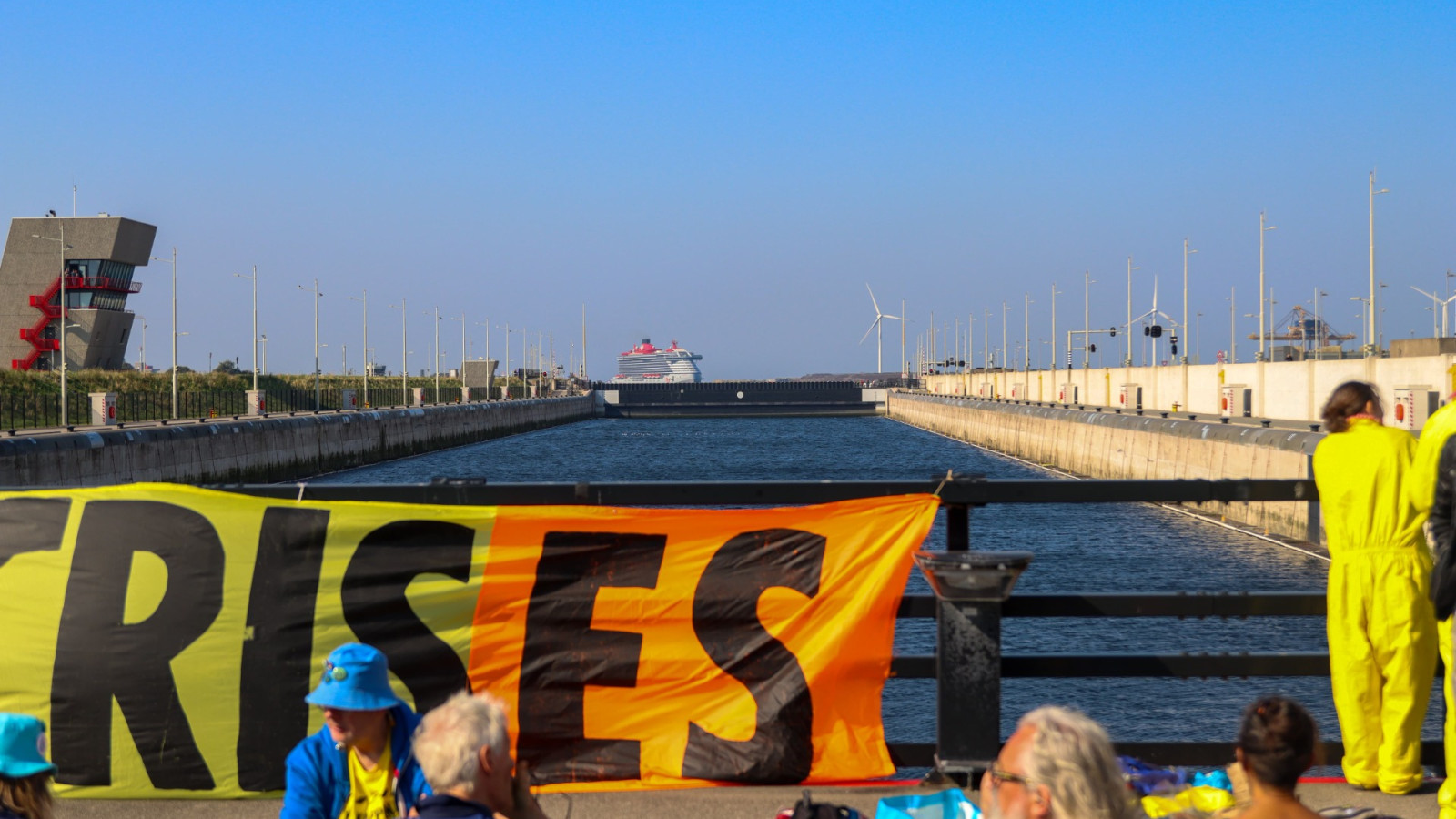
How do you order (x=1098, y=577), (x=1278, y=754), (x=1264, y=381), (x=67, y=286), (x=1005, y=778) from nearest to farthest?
(x=1005, y=778) < (x=1278, y=754) < (x=1098, y=577) < (x=1264, y=381) < (x=67, y=286)

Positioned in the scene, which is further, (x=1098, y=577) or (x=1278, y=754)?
(x=1098, y=577)

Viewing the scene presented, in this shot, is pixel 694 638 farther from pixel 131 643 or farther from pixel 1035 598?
pixel 131 643

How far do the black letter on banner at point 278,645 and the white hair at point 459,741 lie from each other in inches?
103

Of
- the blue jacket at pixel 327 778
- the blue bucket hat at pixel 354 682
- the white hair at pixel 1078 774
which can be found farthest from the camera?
the blue jacket at pixel 327 778

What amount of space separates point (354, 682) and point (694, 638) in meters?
2.12

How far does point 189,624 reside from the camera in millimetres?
5613

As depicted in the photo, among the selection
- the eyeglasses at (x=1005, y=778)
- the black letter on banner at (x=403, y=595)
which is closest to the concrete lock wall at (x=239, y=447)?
the black letter on banner at (x=403, y=595)

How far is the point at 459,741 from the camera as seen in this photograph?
3176 mm

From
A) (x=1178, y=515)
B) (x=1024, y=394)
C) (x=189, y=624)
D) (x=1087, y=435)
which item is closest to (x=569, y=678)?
(x=189, y=624)

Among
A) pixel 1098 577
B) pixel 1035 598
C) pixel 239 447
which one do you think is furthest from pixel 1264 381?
pixel 1035 598

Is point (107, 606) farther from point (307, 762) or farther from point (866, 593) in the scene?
point (866, 593)

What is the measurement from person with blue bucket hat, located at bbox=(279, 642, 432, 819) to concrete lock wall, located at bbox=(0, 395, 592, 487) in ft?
55.6

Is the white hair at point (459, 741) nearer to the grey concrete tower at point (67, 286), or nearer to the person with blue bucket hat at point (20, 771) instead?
the person with blue bucket hat at point (20, 771)

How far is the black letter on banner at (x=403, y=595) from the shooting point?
5668 millimetres
